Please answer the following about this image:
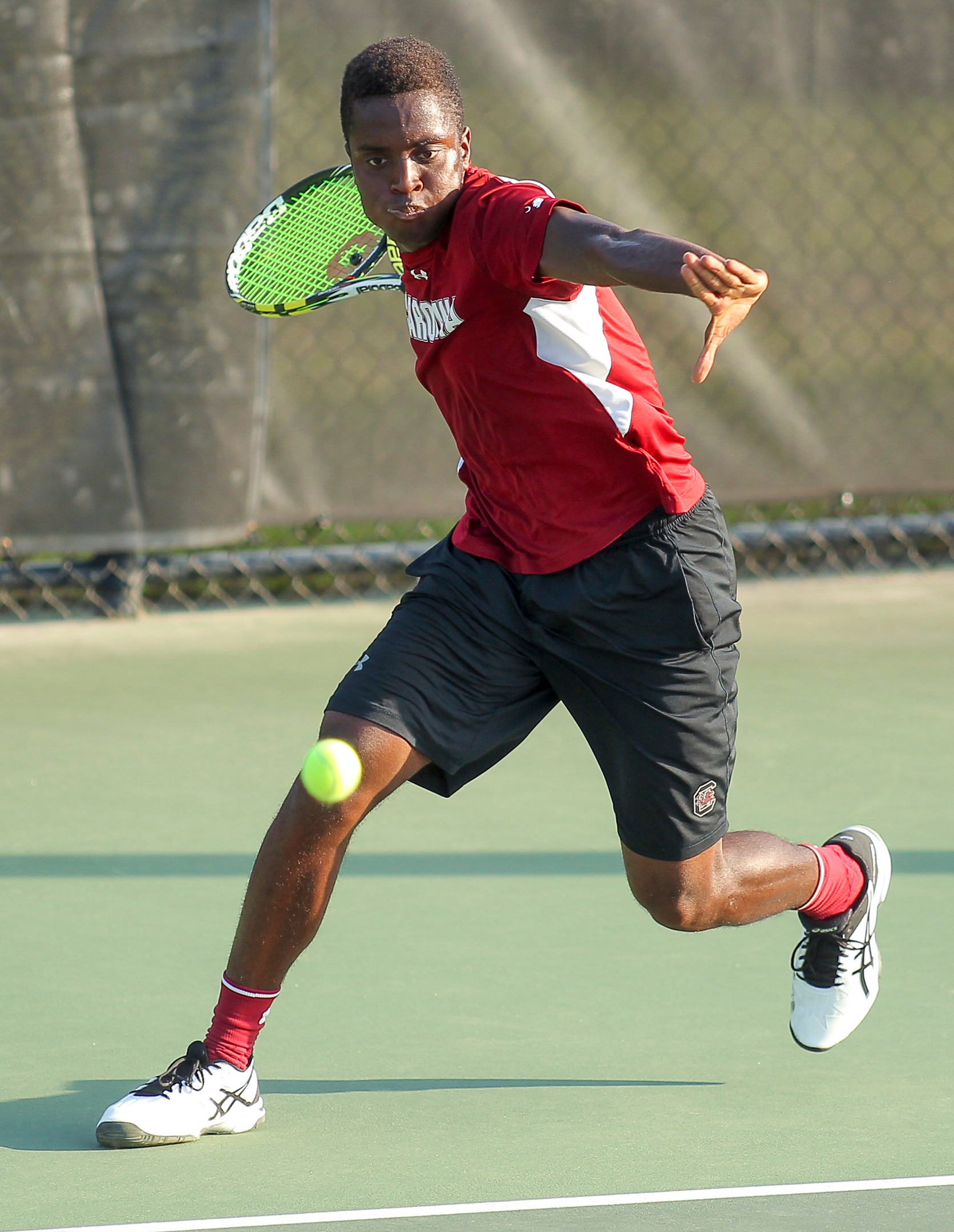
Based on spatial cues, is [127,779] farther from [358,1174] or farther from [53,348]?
[358,1174]

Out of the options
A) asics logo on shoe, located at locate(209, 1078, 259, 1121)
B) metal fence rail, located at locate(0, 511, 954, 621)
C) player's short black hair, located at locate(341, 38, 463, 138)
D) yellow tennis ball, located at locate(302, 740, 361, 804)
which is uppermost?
player's short black hair, located at locate(341, 38, 463, 138)

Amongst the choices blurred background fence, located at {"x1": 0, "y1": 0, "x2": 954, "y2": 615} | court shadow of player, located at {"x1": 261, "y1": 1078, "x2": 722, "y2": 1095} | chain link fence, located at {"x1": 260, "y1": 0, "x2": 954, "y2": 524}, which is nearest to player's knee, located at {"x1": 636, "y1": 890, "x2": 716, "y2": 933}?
court shadow of player, located at {"x1": 261, "y1": 1078, "x2": 722, "y2": 1095}

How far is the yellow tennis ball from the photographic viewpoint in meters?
2.64

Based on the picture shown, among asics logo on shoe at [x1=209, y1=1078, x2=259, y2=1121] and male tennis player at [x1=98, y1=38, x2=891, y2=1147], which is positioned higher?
male tennis player at [x1=98, y1=38, x2=891, y2=1147]

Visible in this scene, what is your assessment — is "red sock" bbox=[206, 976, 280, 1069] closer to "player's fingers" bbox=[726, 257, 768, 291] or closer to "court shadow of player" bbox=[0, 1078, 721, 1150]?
"court shadow of player" bbox=[0, 1078, 721, 1150]

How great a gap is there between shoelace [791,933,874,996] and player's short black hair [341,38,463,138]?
138 centimetres

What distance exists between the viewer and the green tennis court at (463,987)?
8.20 feet

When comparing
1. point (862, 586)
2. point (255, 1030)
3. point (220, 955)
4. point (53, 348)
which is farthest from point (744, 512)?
point (255, 1030)

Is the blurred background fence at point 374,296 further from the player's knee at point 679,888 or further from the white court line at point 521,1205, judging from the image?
the white court line at point 521,1205

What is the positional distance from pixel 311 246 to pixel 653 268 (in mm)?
1364

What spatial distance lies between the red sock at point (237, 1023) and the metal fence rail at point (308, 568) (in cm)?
336

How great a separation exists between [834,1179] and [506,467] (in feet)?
3.56

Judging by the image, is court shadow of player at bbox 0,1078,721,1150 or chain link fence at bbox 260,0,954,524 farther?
chain link fence at bbox 260,0,954,524

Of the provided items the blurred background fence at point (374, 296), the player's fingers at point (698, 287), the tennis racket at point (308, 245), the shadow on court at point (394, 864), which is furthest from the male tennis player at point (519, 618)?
the blurred background fence at point (374, 296)
